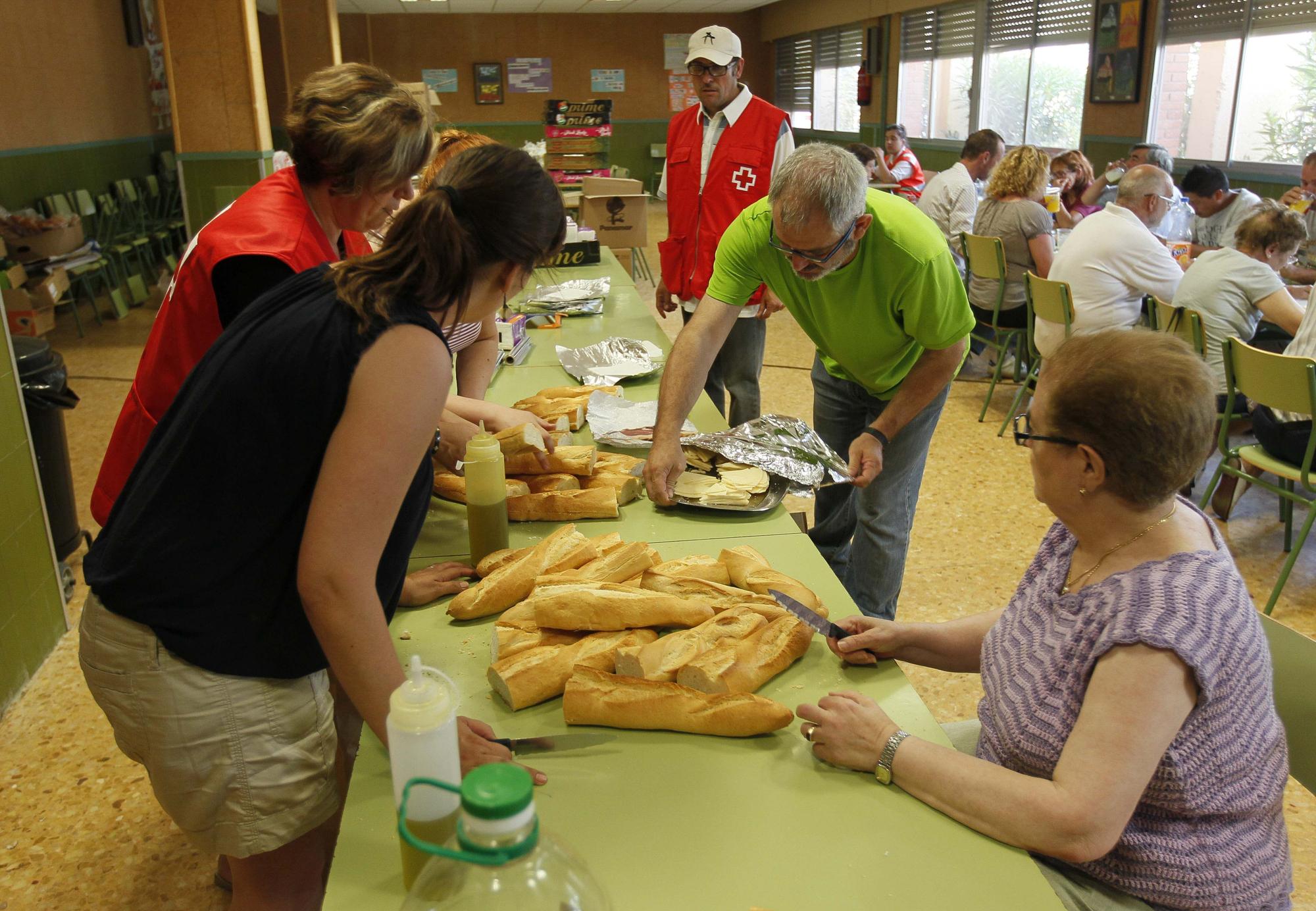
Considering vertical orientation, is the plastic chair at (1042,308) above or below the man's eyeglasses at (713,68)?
below

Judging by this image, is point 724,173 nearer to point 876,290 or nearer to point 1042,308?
point 876,290

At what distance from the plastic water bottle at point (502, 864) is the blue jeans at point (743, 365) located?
2904mm

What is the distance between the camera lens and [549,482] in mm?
1990

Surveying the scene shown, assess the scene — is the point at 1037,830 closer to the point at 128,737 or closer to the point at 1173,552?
the point at 1173,552

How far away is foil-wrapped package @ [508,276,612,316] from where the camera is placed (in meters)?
3.76

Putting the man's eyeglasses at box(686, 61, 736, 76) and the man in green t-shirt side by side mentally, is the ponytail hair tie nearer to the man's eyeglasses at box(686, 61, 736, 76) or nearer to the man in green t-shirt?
the man in green t-shirt

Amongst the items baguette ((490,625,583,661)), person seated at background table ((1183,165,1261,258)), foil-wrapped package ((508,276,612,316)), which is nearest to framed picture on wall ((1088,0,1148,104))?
person seated at background table ((1183,165,1261,258))

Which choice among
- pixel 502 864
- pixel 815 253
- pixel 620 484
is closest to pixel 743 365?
pixel 815 253

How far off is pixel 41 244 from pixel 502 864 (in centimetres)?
765

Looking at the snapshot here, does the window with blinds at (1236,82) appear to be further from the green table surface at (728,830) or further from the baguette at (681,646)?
the green table surface at (728,830)

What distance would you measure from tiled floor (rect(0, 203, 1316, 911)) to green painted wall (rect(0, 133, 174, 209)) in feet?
9.99

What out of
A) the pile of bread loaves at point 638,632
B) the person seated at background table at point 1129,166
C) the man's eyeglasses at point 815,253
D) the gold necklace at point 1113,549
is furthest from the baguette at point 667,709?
the person seated at background table at point 1129,166

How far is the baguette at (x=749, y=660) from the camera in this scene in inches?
51.1

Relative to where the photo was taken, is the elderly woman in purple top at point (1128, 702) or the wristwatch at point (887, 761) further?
the wristwatch at point (887, 761)
